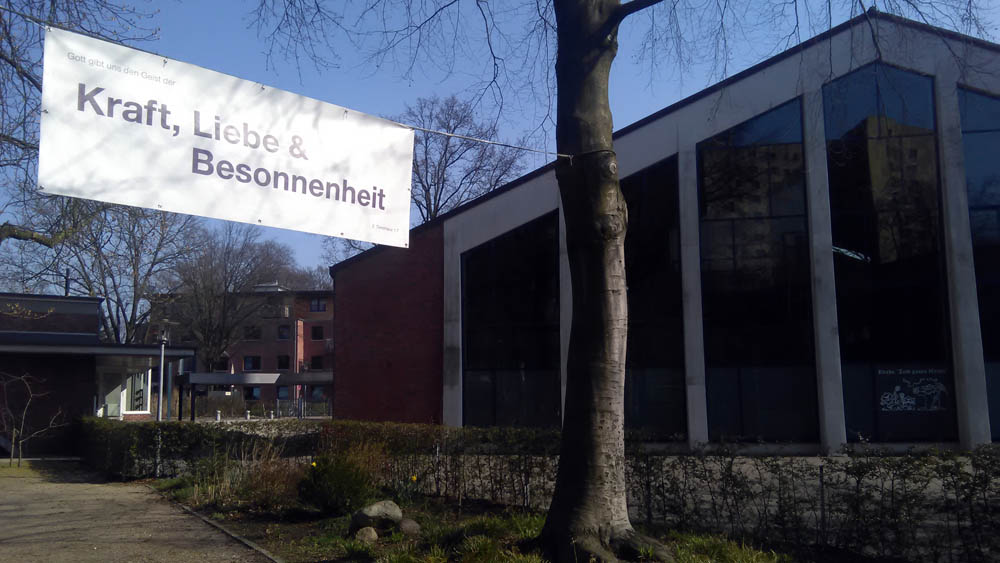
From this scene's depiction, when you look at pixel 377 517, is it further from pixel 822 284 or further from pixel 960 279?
pixel 960 279

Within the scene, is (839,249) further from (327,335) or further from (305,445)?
(327,335)

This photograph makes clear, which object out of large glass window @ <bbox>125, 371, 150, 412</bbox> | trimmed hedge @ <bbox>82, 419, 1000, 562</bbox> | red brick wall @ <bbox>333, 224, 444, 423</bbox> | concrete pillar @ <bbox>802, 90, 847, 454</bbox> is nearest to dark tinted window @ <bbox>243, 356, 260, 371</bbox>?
large glass window @ <bbox>125, 371, 150, 412</bbox>

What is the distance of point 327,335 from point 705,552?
2807 inches

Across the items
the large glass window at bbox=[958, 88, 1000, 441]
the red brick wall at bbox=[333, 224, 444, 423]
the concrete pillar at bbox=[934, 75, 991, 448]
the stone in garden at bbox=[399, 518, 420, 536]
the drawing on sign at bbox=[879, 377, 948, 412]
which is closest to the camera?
the stone in garden at bbox=[399, 518, 420, 536]

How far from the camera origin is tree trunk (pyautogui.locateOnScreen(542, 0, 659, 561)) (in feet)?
23.3

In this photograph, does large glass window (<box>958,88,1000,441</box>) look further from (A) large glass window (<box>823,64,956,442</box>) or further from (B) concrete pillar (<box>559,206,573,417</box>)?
(B) concrete pillar (<box>559,206,573,417</box>)

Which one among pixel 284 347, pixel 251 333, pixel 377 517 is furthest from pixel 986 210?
pixel 284 347

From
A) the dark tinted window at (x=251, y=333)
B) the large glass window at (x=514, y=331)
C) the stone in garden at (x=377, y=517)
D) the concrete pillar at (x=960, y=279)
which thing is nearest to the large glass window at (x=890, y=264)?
the concrete pillar at (x=960, y=279)

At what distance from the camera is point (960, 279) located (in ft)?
66.8

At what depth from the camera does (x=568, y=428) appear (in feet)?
24.3

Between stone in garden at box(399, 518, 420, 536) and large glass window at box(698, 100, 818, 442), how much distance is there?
1380cm

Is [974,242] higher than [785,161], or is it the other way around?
[785,161]

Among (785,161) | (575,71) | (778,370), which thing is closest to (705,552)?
(575,71)

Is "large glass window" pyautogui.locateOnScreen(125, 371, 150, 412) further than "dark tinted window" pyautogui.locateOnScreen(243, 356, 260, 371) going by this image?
No
